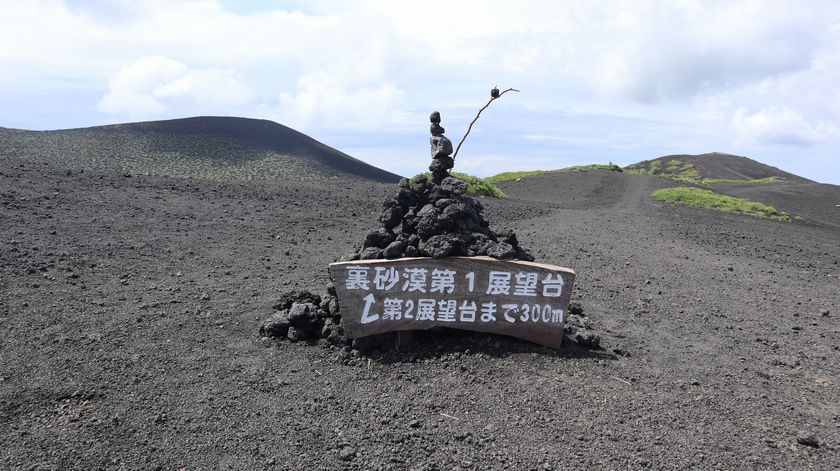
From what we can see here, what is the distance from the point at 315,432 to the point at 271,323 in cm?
203

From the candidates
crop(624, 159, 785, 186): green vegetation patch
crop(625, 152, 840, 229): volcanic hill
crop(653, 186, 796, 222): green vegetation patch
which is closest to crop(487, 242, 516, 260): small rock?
crop(653, 186, 796, 222): green vegetation patch

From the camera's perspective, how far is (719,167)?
159ft

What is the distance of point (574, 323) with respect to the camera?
6.52m

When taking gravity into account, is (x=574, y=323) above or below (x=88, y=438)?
above

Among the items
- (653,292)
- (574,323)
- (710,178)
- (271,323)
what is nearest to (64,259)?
(271,323)

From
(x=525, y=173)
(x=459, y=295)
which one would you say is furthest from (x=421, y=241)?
(x=525, y=173)

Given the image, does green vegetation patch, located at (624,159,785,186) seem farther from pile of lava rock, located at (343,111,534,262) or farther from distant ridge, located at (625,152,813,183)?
pile of lava rock, located at (343,111,534,262)

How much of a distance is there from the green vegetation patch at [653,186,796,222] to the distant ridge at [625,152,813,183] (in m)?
23.3

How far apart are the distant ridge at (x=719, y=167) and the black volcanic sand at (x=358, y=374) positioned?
130 feet

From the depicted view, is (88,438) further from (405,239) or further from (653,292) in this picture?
(653,292)

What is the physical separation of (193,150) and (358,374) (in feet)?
58.6

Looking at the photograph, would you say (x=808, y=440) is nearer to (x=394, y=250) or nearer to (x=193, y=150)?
(x=394, y=250)

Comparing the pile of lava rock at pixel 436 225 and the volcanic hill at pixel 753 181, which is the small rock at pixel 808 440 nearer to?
the pile of lava rock at pixel 436 225

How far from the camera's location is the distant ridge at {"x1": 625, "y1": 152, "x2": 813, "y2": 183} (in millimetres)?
45719
